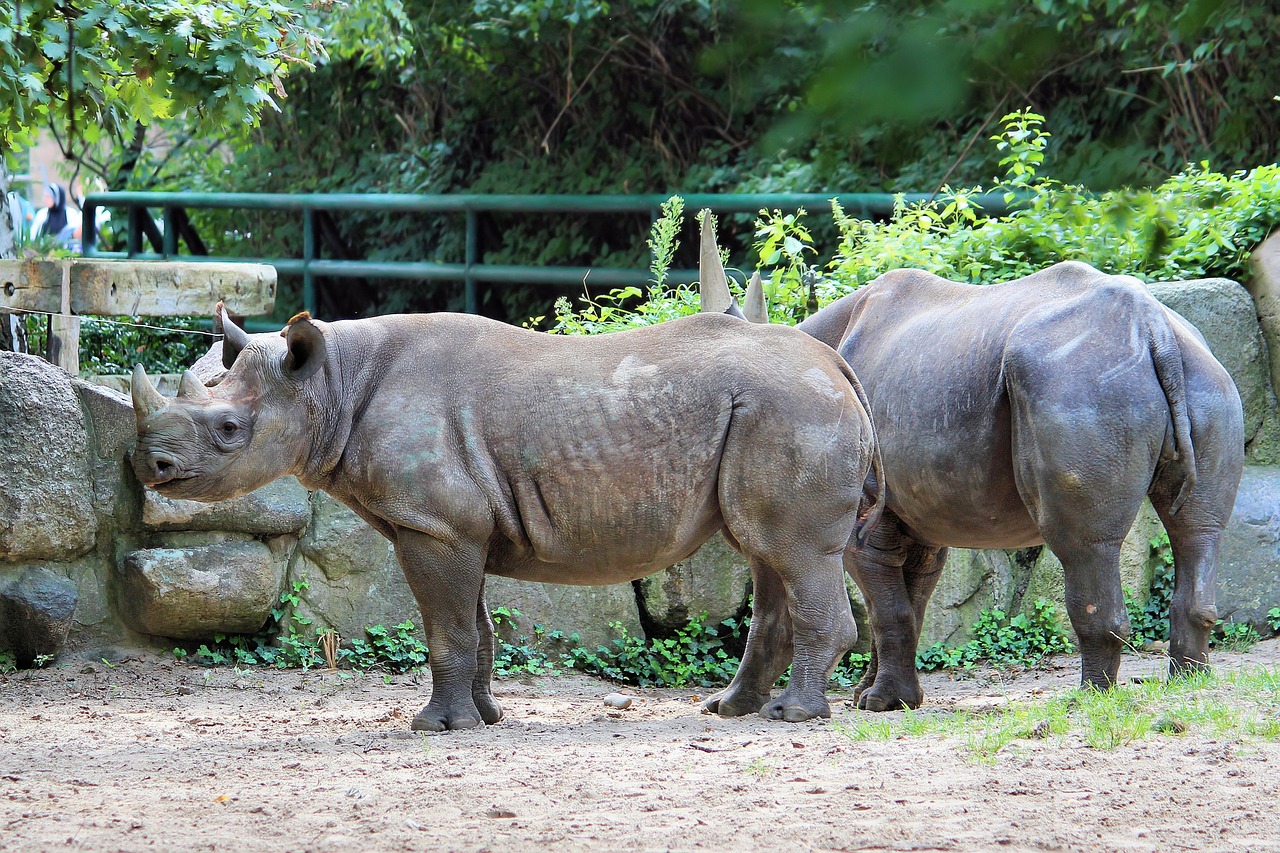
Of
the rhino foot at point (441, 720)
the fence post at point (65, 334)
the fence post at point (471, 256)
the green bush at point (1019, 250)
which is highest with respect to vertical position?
the fence post at point (471, 256)

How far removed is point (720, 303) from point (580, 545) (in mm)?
2466

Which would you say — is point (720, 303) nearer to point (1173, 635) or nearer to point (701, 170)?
point (1173, 635)

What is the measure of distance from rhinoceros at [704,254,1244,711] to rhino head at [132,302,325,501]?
2.36 metres

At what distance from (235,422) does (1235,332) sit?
5.45m

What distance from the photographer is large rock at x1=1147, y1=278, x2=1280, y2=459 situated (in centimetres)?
825

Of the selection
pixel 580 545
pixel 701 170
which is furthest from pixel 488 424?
pixel 701 170

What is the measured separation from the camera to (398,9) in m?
11.8

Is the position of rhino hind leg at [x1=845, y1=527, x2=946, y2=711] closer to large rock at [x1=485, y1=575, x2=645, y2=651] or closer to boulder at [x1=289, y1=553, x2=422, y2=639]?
large rock at [x1=485, y1=575, x2=645, y2=651]

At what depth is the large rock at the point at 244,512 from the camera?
7371 mm

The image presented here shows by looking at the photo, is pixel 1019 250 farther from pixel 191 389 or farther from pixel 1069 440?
pixel 191 389

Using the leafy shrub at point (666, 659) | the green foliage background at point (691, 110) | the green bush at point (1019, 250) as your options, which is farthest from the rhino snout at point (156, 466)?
the green bush at point (1019, 250)

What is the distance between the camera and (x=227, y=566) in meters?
7.36

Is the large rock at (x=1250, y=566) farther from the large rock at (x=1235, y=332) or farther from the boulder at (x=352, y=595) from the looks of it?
the boulder at (x=352, y=595)

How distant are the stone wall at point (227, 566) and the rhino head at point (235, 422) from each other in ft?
5.53
